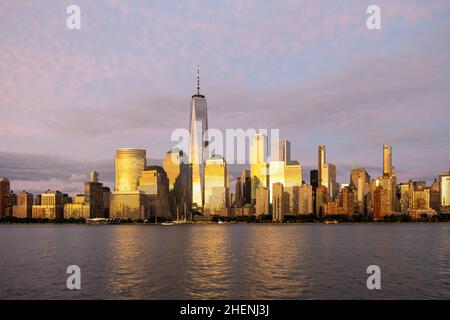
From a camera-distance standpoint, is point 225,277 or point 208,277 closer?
point 225,277

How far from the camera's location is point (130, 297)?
62.6m

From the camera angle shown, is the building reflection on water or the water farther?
the building reflection on water

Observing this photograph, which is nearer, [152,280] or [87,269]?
[152,280]

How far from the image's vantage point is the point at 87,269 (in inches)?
3565

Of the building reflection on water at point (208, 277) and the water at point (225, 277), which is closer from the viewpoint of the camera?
the water at point (225, 277)
